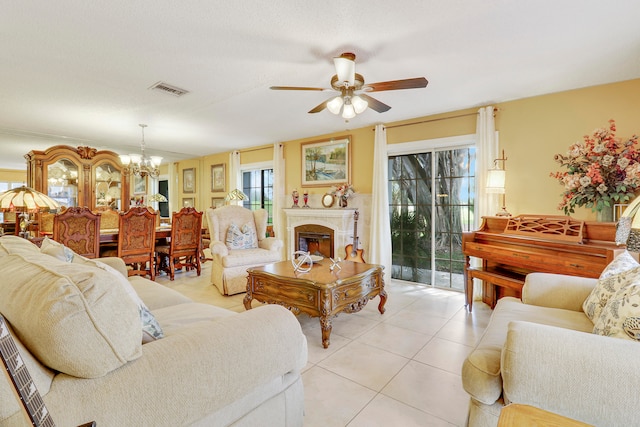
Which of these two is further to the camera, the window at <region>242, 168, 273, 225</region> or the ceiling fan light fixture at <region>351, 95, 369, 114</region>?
the window at <region>242, 168, 273, 225</region>

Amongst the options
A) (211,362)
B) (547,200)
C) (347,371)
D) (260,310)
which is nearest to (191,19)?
(260,310)

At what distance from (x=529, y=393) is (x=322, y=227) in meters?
4.10

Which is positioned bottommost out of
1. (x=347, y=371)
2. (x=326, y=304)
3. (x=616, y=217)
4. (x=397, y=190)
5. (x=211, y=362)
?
(x=347, y=371)

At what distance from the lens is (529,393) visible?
41.3 inches

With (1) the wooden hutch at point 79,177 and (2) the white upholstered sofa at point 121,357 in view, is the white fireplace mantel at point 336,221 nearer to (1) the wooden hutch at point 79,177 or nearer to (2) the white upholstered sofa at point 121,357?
(2) the white upholstered sofa at point 121,357

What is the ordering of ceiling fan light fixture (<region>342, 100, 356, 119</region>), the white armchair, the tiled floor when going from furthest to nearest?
the white armchair, ceiling fan light fixture (<region>342, 100, 356, 119</region>), the tiled floor

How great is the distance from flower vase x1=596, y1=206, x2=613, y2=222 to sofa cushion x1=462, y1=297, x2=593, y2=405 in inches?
57.2

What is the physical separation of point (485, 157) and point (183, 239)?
171 inches

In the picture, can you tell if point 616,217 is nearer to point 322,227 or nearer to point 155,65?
point 322,227

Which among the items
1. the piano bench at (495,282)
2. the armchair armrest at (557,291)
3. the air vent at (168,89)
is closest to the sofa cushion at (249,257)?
the air vent at (168,89)

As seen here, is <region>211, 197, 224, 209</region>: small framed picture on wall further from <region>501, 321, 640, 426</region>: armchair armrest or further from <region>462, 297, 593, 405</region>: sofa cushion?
<region>501, 321, 640, 426</region>: armchair armrest

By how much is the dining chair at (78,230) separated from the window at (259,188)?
3.23 meters

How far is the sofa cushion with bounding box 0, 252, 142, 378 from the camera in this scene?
80cm

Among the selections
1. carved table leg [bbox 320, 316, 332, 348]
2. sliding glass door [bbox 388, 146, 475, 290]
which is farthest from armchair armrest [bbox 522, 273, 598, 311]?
sliding glass door [bbox 388, 146, 475, 290]
